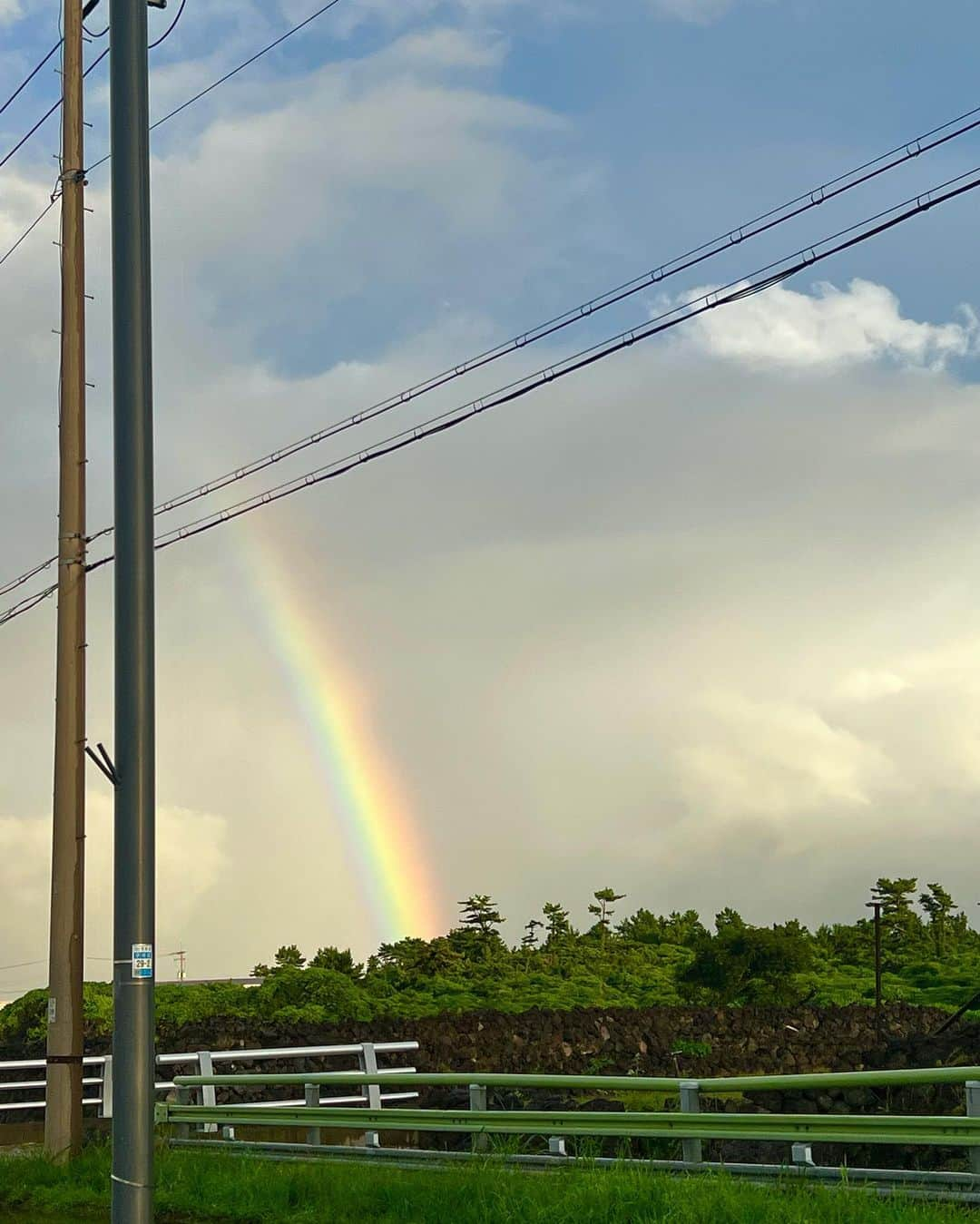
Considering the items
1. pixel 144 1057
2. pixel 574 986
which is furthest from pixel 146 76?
pixel 574 986

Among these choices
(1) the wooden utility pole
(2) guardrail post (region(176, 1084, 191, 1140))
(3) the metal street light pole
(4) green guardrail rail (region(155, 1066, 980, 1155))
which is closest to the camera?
(3) the metal street light pole

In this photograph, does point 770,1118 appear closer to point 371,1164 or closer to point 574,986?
point 371,1164

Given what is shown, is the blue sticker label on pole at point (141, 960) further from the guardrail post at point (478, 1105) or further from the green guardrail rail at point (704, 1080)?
the guardrail post at point (478, 1105)

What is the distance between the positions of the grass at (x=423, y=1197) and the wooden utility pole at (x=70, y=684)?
103cm

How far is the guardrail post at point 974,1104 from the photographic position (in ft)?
32.1

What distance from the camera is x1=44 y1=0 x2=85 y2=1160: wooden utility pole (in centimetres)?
1661

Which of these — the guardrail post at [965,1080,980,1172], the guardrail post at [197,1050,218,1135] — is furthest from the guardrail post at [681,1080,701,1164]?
the guardrail post at [197,1050,218,1135]

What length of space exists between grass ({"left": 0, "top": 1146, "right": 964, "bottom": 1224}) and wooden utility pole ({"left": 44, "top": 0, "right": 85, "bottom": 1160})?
3.37 ft

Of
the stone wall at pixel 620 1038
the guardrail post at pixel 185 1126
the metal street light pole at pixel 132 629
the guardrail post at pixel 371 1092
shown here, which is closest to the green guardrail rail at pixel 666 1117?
the guardrail post at pixel 371 1092

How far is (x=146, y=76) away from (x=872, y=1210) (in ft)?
26.4

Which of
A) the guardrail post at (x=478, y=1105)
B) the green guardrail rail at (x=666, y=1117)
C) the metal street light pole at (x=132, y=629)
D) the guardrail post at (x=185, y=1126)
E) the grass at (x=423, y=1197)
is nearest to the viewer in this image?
the metal street light pole at (x=132, y=629)

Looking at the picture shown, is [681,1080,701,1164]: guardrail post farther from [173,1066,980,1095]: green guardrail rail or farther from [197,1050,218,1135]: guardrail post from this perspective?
[197,1050,218,1135]: guardrail post

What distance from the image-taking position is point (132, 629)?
29.5 ft

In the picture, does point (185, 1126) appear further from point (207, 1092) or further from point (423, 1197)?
point (423, 1197)
